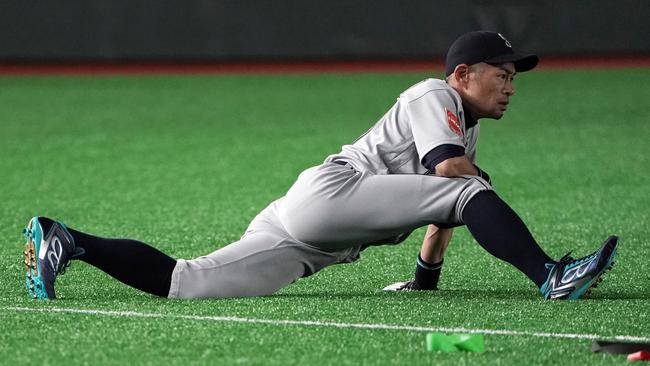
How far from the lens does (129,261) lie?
4891mm

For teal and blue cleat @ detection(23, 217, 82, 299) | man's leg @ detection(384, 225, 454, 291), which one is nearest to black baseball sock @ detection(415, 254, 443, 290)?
man's leg @ detection(384, 225, 454, 291)

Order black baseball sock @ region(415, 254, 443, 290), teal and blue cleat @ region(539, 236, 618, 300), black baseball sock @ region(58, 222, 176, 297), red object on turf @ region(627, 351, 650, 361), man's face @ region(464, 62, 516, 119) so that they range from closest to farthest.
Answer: red object on turf @ region(627, 351, 650, 361) → teal and blue cleat @ region(539, 236, 618, 300) → black baseball sock @ region(58, 222, 176, 297) → man's face @ region(464, 62, 516, 119) → black baseball sock @ region(415, 254, 443, 290)

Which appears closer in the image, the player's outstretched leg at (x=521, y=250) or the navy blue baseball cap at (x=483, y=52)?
the player's outstretched leg at (x=521, y=250)

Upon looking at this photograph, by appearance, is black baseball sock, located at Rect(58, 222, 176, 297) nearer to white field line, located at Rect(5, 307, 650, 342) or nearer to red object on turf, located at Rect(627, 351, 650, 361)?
white field line, located at Rect(5, 307, 650, 342)

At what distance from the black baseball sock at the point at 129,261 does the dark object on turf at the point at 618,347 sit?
1.74 m

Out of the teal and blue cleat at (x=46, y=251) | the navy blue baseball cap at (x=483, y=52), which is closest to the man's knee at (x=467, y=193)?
the navy blue baseball cap at (x=483, y=52)

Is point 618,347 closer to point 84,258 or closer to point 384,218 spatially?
point 384,218

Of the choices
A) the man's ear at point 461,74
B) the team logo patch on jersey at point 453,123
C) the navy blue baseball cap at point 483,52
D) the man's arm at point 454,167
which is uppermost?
the navy blue baseball cap at point 483,52

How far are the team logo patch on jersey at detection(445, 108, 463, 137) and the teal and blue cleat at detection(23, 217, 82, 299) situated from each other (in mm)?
1494

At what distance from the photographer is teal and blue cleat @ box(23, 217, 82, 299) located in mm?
4762

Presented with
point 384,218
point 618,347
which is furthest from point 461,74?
point 618,347

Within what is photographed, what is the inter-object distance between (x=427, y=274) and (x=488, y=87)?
85 cm

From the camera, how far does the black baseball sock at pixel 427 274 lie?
5281 mm

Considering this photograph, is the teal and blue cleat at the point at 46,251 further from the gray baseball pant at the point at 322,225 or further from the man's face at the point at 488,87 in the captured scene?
the man's face at the point at 488,87
